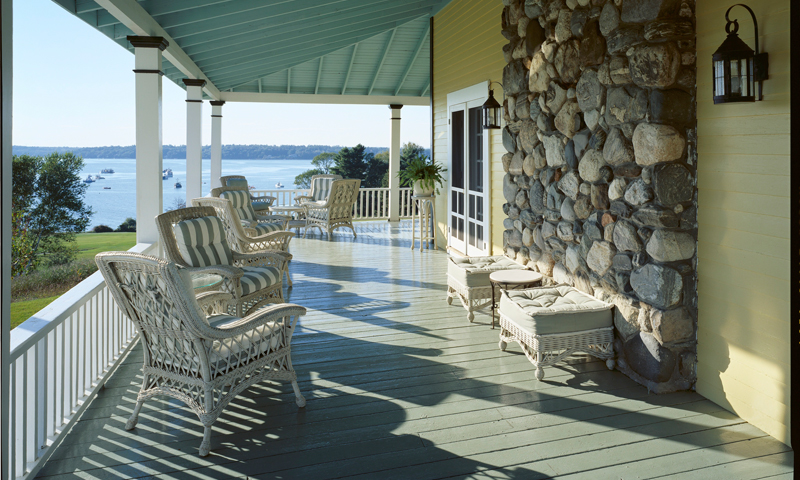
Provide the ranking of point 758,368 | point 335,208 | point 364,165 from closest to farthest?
1. point 758,368
2. point 335,208
3. point 364,165

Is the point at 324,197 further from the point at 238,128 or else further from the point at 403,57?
the point at 238,128

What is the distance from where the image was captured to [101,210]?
31.8m

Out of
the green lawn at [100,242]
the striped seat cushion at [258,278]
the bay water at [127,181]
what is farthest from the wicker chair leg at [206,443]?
the bay water at [127,181]

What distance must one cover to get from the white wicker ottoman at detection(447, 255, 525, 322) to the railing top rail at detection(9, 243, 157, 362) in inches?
113

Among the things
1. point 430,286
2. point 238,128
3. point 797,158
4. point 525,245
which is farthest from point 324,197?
point 238,128

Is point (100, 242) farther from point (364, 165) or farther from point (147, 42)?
point (147, 42)

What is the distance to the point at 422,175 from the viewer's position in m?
8.58

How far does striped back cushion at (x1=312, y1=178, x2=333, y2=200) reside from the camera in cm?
1184

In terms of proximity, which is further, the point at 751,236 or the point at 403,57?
the point at 403,57

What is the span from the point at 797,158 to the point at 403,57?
10665 mm

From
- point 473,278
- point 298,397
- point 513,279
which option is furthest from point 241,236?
point 298,397

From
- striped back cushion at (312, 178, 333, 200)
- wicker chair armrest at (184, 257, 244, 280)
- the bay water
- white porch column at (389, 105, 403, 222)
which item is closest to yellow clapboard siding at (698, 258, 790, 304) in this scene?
wicker chair armrest at (184, 257, 244, 280)

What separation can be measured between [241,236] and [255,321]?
121 inches

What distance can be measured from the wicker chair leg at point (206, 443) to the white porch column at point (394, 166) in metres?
10.4
